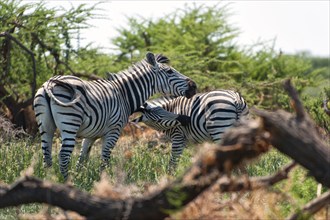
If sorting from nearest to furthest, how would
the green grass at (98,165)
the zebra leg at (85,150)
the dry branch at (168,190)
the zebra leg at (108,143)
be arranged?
the dry branch at (168,190) < the green grass at (98,165) < the zebra leg at (108,143) < the zebra leg at (85,150)

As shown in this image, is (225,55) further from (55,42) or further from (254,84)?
(55,42)

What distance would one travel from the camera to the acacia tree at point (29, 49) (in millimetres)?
16953

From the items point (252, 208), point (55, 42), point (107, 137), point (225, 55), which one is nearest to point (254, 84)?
point (225, 55)

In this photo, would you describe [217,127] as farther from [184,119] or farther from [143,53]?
[143,53]

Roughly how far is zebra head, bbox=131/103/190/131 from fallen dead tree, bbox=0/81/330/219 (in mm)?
7290

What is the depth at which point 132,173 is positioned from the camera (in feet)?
36.4

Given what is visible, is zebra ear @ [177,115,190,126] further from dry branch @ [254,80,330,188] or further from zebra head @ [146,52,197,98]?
dry branch @ [254,80,330,188]

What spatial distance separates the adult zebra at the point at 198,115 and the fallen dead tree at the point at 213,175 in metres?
6.15

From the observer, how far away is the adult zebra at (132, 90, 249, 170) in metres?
A: 12.4

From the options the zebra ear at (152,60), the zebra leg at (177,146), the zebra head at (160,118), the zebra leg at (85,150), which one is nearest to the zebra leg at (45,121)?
the zebra leg at (85,150)

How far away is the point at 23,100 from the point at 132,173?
7.34m

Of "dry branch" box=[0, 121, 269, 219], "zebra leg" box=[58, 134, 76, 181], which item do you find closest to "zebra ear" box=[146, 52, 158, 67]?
"zebra leg" box=[58, 134, 76, 181]

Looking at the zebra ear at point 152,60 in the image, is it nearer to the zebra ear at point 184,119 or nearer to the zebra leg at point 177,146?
the zebra ear at point 184,119

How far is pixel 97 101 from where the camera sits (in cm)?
1203
